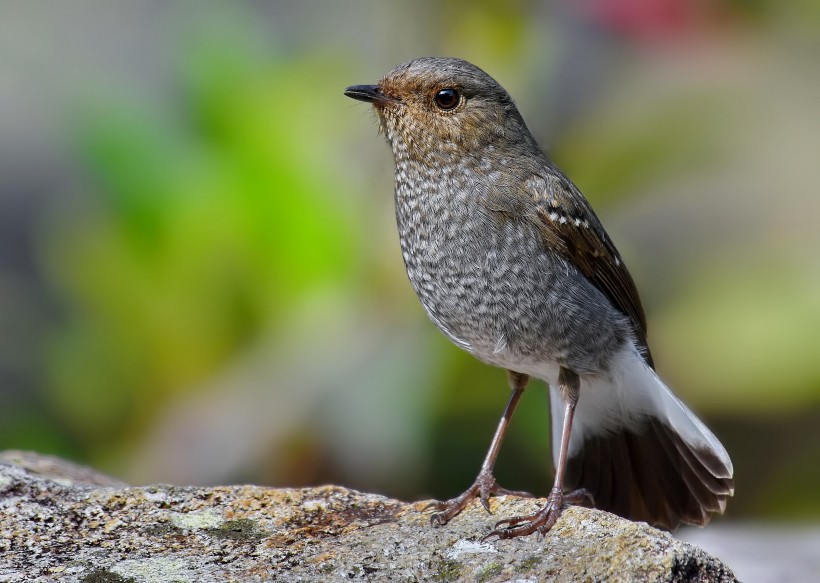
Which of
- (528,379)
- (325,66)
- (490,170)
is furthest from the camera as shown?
(325,66)

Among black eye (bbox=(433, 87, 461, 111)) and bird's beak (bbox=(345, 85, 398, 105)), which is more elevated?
bird's beak (bbox=(345, 85, 398, 105))

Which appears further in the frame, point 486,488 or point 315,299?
point 315,299

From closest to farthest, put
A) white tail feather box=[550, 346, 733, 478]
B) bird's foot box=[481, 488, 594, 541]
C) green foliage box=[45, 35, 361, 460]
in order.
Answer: bird's foot box=[481, 488, 594, 541], white tail feather box=[550, 346, 733, 478], green foliage box=[45, 35, 361, 460]

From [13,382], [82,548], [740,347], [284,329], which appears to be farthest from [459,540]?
[13,382]

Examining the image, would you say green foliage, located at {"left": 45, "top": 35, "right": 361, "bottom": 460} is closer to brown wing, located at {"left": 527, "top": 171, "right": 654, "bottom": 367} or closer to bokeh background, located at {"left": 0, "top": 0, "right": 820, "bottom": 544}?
bokeh background, located at {"left": 0, "top": 0, "right": 820, "bottom": 544}

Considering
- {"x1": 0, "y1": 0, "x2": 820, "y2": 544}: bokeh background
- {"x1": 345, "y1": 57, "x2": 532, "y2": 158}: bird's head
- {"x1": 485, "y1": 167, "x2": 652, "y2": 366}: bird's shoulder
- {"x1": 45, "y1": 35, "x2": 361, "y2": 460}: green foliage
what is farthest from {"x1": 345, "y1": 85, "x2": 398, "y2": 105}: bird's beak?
{"x1": 45, "y1": 35, "x2": 361, "y2": 460}: green foliage

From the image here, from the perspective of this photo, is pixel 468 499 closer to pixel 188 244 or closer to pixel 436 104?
pixel 436 104

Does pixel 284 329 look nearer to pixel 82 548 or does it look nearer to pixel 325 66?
pixel 325 66

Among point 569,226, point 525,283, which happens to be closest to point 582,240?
point 569,226
